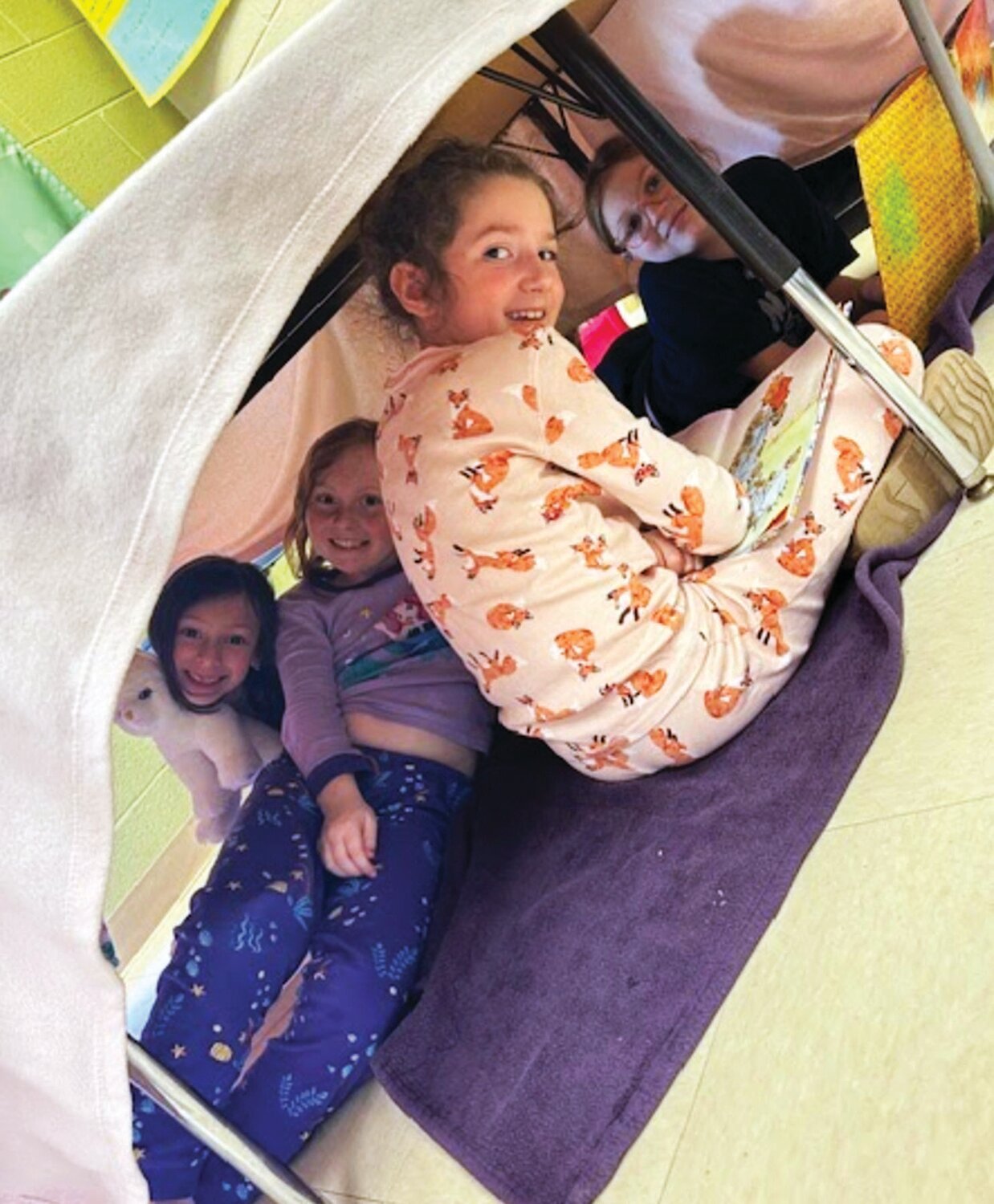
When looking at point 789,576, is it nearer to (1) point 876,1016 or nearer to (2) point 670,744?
(2) point 670,744

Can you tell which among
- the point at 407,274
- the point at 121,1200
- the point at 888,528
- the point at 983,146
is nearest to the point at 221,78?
the point at 407,274

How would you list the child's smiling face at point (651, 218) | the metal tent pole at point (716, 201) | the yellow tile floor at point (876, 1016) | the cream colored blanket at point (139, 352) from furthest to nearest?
the child's smiling face at point (651, 218), the metal tent pole at point (716, 201), the yellow tile floor at point (876, 1016), the cream colored blanket at point (139, 352)

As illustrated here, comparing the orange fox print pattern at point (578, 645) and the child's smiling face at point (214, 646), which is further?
the child's smiling face at point (214, 646)

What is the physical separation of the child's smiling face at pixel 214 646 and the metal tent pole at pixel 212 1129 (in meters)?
0.43

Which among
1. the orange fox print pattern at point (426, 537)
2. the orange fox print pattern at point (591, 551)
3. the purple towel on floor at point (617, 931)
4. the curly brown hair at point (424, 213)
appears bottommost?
the purple towel on floor at point (617, 931)

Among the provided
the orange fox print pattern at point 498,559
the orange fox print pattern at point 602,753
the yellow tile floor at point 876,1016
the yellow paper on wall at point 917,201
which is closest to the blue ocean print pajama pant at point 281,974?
the yellow tile floor at point 876,1016

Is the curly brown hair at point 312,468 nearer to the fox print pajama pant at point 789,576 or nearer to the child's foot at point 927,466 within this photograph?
the fox print pajama pant at point 789,576

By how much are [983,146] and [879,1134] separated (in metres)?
0.99

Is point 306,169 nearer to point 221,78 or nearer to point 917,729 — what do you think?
point 917,729

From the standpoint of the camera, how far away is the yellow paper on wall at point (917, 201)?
44.4 inches

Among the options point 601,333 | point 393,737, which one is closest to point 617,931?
point 393,737

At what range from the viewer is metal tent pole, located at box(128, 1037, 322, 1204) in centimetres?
74

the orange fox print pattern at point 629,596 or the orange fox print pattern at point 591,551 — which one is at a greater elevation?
the orange fox print pattern at point 591,551

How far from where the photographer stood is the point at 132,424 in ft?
1.77
